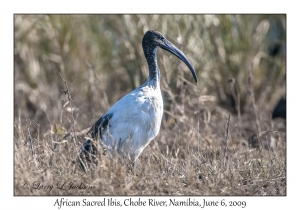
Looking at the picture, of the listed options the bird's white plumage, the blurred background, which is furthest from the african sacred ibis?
the blurred background

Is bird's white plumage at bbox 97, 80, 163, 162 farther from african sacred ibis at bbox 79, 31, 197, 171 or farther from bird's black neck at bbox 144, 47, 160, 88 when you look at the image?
bird's black neck at bbox 144, 47, 160, 88

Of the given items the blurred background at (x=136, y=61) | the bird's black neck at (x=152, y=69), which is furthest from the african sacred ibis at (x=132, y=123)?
the blurred background at (x=136, y=61)

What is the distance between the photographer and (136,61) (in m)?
8.89

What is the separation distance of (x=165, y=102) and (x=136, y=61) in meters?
0.90

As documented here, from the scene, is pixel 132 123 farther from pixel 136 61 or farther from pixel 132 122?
pixel 136 61

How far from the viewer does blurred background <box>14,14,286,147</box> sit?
866 centimetres

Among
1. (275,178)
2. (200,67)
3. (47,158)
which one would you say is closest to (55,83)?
(200,67)

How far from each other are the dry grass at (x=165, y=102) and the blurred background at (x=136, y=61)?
0.07 ft

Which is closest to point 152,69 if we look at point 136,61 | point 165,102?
point 165,102

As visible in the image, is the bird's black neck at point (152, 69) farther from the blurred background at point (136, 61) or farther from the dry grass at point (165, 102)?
the blurred background at point (136, 61)

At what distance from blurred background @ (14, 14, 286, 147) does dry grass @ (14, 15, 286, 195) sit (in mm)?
20

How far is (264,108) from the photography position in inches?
371

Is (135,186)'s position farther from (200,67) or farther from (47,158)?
(200,67)

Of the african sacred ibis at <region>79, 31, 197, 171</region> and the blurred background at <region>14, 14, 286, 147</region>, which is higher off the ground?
the blurred background at <region>14, 14, 286, 147</region>
